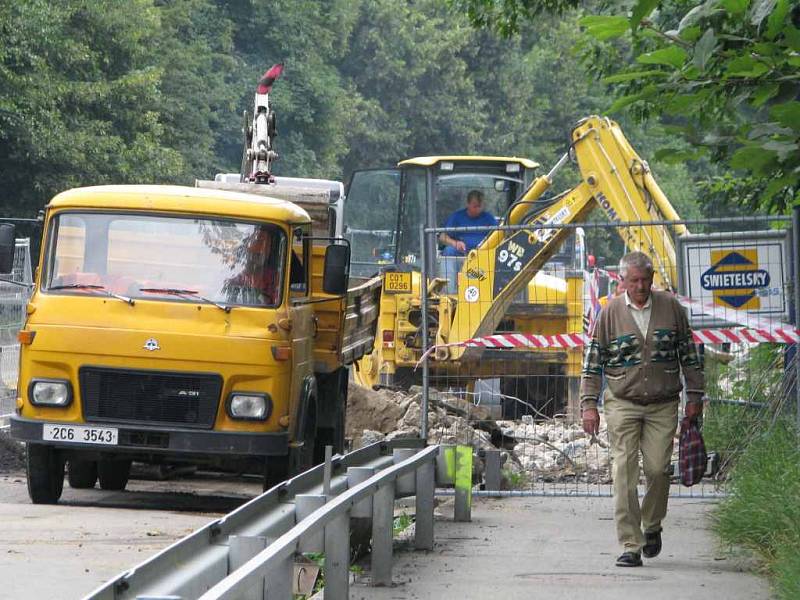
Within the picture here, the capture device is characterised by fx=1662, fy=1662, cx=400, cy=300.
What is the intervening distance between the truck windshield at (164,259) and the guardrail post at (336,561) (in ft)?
16.4

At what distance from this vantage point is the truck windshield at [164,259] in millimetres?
12586

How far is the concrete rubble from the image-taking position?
1533 cm

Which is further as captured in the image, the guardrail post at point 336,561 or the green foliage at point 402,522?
the green foliage at point 402,522

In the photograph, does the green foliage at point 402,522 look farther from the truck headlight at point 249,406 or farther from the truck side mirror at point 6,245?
the truck side mirror at point 6,245

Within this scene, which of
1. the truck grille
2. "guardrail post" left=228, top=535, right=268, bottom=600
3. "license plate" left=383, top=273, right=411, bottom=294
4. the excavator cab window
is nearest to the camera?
"guardrail post" left=228, top=535, right=268, bottom=600

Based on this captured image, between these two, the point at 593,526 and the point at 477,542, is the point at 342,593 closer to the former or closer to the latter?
the point at 477,542

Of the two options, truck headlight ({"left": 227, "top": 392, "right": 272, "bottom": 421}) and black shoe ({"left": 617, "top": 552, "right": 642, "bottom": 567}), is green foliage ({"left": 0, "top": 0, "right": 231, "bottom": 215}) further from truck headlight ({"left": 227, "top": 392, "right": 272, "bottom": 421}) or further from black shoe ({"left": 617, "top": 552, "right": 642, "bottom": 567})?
black shoe ({"left": 617, "top": 552, "right": 642, "bottom": 567})

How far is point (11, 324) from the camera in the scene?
57.8ft

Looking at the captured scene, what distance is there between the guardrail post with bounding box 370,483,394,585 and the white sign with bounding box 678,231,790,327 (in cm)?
490

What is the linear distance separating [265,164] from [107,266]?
8.03m

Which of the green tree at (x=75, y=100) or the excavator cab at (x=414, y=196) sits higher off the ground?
the green tree at (x=75, y=100)

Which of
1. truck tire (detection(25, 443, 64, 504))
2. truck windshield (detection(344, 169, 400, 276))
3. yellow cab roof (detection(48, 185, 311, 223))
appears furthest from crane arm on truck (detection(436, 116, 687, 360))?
truck tire (detection(25, 443, 64, 504))

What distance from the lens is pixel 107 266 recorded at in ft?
41.4

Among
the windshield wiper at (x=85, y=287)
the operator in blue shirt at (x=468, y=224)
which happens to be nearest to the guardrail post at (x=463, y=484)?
the windshield wiper at (x=85, y=287)
